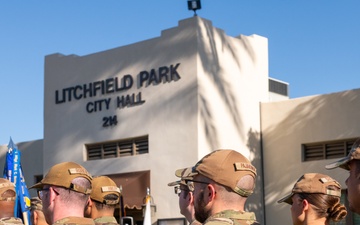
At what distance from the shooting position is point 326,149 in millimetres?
19750

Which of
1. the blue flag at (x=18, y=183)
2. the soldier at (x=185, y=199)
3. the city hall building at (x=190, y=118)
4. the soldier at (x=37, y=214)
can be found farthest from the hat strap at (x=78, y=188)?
the city hall building at (x=190, y=118)

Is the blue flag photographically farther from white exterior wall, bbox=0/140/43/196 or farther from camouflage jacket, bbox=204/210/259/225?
white exterior wall, bbox=0/140/43/196

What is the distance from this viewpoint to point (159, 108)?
2083 cm

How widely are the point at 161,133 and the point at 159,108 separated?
0.62m

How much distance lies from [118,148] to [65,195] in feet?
53.8

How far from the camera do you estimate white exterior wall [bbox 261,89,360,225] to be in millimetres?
19469

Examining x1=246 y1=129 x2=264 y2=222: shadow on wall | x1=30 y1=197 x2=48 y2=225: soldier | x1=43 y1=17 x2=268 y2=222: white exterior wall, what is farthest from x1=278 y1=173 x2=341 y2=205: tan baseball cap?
x1=246 y1=129 x2=264 y2=222: shadow on wall

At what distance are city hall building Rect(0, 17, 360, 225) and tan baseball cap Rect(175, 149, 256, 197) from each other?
48.1 ft

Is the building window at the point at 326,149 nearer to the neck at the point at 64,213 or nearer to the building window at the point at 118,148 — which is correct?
Answer: the building window at the point at 118,148

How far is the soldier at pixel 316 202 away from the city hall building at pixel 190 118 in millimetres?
13605

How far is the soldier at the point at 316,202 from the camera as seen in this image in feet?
17.8

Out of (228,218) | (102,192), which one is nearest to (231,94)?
(102,192)

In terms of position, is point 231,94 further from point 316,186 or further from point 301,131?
point 316,186

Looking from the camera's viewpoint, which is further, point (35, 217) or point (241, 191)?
point (35, 217)
